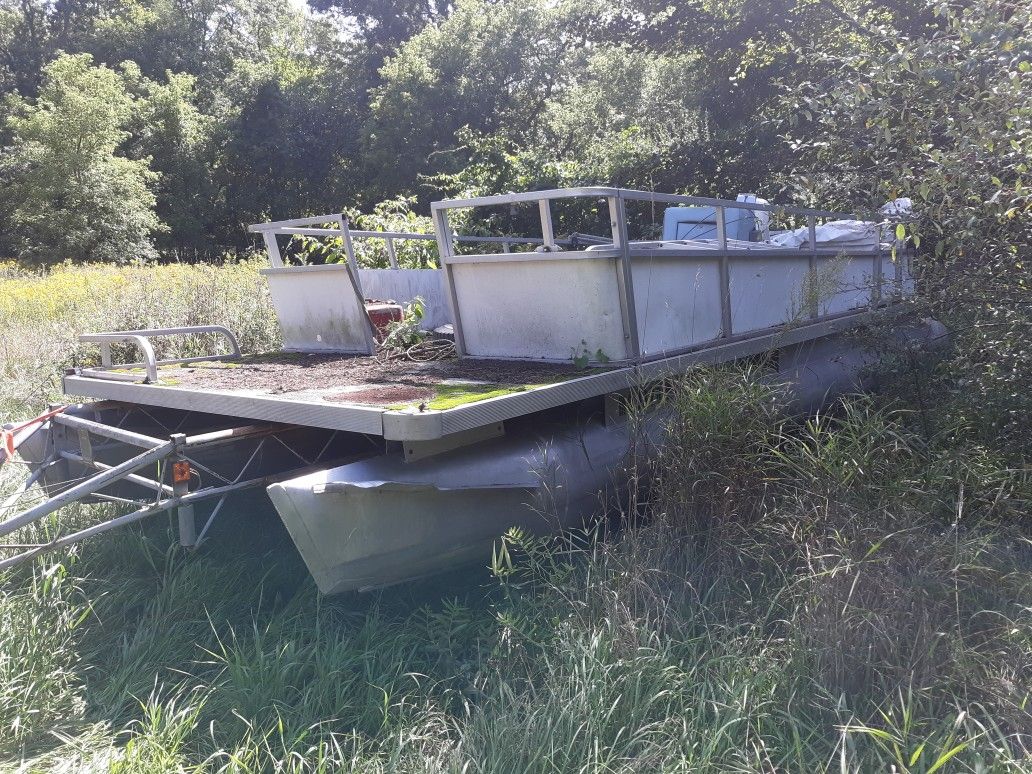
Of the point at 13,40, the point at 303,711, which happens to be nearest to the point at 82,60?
the point at 13,40

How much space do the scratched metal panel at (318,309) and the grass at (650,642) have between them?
6.30ft

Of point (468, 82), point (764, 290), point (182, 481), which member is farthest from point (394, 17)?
point (182, 481)

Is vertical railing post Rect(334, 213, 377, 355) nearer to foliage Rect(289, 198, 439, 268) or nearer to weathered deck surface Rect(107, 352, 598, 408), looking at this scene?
weathered deck surface Rect(107, 352, 598, 408)

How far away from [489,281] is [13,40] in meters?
37.6

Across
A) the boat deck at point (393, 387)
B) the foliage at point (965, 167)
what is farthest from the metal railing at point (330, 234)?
the foliage at point (965, 167)

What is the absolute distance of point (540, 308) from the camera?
5047 mm

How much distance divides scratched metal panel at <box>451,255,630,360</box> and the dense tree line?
140 centimetres

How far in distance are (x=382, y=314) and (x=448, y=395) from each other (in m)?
2.62

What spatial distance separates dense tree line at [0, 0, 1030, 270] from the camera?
422 inches

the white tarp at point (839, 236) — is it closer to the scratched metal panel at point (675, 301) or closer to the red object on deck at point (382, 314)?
the scratched metal panel at point (675, 301)

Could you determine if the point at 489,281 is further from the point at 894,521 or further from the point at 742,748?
the point at 742,748

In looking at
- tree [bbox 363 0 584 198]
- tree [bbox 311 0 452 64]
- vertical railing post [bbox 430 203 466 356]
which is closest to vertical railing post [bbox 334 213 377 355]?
vertical railing post [bbox 430 203 466 356]

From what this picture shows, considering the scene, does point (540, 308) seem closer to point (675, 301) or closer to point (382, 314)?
point (675, 301)

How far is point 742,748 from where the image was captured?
2.97 meters
